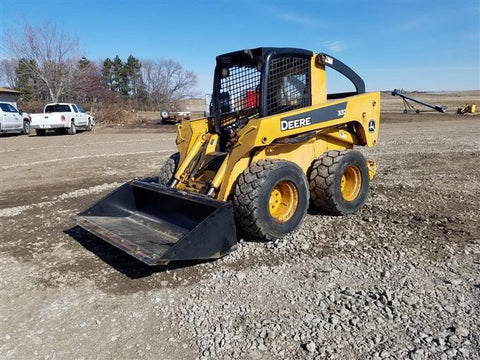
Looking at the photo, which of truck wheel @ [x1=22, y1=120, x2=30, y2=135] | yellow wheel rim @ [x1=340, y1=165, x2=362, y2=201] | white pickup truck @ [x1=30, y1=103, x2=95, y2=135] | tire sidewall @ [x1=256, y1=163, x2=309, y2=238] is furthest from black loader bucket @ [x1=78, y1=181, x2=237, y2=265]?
truck wheel @ [x1=22, y1=120, x2=30, y2=135]

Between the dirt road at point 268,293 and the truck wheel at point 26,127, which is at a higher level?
the truck wheel at point 26,127

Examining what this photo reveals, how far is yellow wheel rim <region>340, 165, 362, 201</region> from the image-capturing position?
5.61 metres

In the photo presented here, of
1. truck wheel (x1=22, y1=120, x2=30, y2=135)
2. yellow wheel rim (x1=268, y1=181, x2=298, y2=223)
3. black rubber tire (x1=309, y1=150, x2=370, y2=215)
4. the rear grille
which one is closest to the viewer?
yellow wheel rim (x1=268, y1=181, x2=298, y2=223)

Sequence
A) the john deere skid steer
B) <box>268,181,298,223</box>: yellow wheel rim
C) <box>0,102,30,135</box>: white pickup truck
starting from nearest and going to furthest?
the john deere skid steer < <box>268,181,298,223</box>: yellow wheel rim < <box>0,102,30,135</box>: white pickup truck

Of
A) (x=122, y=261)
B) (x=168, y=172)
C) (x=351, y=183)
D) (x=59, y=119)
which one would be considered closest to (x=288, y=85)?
(x=351, y=183)

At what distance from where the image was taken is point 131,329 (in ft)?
10.0

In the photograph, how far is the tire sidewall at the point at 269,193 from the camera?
423cm

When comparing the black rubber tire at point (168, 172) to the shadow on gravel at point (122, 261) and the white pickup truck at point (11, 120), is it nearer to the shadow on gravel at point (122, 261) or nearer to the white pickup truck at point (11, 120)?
the shadow on gravel at point (122, 261)

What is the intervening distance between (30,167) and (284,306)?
30.5ft

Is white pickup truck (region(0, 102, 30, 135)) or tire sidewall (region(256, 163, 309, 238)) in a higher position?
white pickup truck (region(0, 102, 30, 135))

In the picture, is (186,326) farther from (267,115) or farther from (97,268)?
(267,115)

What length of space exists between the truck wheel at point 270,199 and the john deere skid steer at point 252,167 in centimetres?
1

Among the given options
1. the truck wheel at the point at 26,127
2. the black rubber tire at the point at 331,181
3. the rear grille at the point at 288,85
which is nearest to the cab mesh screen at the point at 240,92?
the rear grille at the point at 288,85

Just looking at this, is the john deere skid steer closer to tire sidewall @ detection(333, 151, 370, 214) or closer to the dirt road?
tire sidewall @ detection(333, 151, 370, 214)
